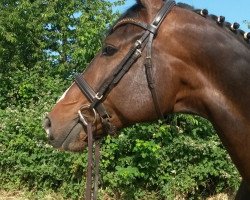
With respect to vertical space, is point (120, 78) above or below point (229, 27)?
below

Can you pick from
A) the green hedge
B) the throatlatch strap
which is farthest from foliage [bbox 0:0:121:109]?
the throatlatch strap

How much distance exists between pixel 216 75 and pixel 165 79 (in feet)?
0.96

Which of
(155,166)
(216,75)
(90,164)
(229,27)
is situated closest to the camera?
(216,75)

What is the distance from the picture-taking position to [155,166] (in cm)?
646

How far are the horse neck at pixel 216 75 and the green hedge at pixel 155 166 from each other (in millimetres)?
3655

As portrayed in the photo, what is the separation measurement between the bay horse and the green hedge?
3.64 meters

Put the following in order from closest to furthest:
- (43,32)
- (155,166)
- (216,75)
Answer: (216,75), (155,166), (43,32)

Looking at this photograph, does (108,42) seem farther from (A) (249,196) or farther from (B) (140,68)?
(A) (249,196)

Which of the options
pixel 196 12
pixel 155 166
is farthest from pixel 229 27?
pixel 155 166

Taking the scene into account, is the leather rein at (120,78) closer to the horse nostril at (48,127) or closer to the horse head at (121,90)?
the horse head at (121,90)

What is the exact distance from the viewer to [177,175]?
6484 millimetres

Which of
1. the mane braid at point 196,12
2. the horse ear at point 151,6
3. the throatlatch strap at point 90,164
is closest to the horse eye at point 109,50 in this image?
the mane braid at point 196,12

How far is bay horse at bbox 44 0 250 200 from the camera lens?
7.98ft

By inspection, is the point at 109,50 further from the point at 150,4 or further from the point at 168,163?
the point at 168,163
